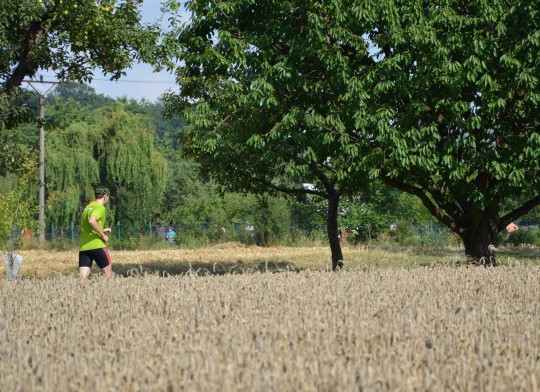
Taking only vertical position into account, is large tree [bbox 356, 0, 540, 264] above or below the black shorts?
above

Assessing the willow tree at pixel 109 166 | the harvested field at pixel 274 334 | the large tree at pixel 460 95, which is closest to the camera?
the harvested field at pixel 274 334

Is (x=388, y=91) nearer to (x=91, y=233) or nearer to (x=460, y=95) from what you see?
(x=460, y=95)

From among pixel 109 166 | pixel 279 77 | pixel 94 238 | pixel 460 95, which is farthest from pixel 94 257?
pixel 109 166

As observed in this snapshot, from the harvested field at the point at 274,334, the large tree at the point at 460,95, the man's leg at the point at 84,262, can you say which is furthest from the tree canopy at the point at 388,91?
the harvested field at the point at 274,334

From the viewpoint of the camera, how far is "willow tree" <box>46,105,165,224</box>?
133 feet

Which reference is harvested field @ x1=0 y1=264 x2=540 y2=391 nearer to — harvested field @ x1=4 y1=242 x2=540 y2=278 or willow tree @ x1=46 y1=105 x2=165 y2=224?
harvested field @ x1=4 y1=242 x2=540 y2=278

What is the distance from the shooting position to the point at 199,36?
17.6 meters

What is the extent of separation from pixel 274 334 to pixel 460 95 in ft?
35.3

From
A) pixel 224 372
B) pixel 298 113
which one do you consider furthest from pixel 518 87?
pixel 224 372

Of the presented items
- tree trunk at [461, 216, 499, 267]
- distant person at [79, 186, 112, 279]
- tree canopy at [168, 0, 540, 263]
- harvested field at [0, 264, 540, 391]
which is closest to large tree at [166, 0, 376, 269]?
tree canopy at [168, 0, 540, 263]

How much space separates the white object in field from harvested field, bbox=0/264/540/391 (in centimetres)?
614

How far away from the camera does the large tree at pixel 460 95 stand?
14922mm

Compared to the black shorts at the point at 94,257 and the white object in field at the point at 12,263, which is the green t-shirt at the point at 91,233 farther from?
the white object in field at the point at 12,263

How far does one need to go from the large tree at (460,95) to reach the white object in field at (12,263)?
6.79 metres
